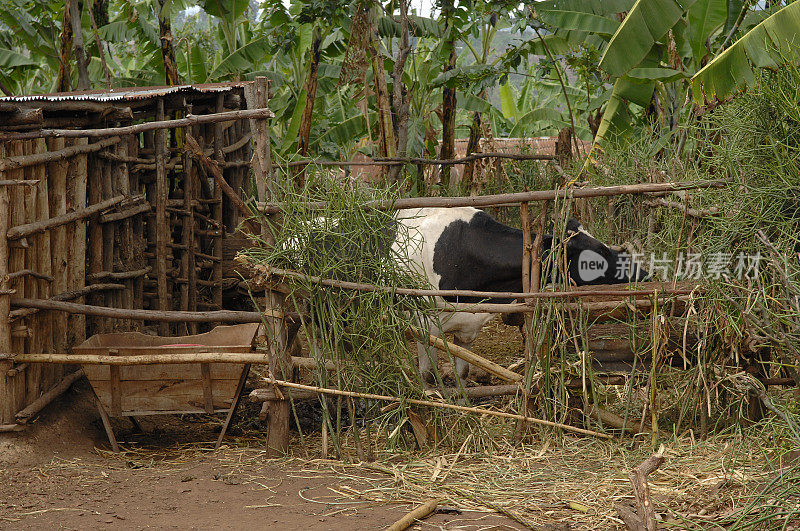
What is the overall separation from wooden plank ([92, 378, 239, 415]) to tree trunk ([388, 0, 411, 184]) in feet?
15.4

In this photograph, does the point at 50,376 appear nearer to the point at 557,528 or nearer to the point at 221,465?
the point at 221,465

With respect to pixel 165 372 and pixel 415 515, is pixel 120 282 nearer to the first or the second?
pixel 165 372

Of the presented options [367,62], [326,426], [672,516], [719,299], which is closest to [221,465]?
[326,426]

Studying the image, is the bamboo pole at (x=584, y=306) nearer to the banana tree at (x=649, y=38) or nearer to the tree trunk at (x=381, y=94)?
the banana tree at (x=649, y=38)

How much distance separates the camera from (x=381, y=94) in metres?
9.80

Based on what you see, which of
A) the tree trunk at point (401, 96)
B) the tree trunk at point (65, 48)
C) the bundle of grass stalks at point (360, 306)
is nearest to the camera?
the bundle of grass stalks at point (360, 306)

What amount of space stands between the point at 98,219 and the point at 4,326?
4.84 feet

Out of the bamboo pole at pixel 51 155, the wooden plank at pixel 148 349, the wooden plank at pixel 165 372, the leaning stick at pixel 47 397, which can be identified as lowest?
the leaning stick at pixel 47 397

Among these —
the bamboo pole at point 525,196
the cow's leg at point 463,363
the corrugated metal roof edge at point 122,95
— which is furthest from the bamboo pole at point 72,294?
the cow's leg at point 463,363

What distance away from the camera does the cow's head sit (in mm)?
5574

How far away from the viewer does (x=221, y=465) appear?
488 centimetres

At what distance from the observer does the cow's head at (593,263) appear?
5574 millimetres

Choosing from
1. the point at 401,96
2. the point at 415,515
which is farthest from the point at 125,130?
the point at 401,96

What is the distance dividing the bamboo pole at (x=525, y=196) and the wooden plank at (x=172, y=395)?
1.34m
